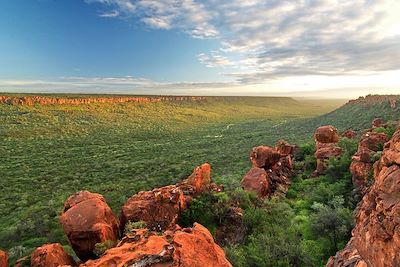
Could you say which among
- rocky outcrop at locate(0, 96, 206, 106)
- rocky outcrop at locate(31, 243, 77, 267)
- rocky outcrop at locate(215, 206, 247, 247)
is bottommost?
Answer: rocky outcrop at locate(215, 206, 247, 247)

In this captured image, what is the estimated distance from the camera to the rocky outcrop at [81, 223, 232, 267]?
9539mm

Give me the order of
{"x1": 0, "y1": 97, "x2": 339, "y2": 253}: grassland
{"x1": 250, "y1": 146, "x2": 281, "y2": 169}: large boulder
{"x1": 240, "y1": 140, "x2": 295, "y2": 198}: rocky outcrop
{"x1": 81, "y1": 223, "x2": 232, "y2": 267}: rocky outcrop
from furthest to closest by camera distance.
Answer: {"x1": 250, "y1": 146, "x2": 281, "y2": 169}: large boulder → {"x1": 240, "y1": 140, "x2": 295, "y2": 198}: rocky outcrop → {"x1": 0, "y1": 97, "x2": 339, "y2": 253}: grassland → {"x1": 81, "y1": 223, "x2": 232, "y2": 267}: rocky outcrop

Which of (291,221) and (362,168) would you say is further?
(362,168)

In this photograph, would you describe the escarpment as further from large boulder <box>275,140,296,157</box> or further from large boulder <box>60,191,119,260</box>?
large boulder <box>275,140,296,157</box>

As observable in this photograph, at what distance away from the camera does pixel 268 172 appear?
116ft

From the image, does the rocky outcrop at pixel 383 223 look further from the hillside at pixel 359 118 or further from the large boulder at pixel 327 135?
the hillside at pixel 359 118

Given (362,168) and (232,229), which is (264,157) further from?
(232,229)

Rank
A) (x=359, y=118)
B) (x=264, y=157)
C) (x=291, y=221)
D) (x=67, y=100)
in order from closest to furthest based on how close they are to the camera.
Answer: (x=291, y=221) < (x=264, y=157) < (x=359, y=118) < (x=67, y=100)

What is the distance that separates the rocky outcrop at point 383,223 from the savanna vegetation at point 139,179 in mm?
7052

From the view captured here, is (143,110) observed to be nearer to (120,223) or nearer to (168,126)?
(168,126)

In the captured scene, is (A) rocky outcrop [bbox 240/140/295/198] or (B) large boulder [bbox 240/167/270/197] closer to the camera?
(B) large boulder [bbox 240/167/270/197]

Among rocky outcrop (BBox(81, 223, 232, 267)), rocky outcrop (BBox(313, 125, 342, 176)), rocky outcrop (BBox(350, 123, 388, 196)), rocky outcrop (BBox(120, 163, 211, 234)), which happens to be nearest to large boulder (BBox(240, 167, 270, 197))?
rocky outcrop (BBox(350, 123, 388, 196))

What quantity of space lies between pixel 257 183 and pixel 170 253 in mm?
21991

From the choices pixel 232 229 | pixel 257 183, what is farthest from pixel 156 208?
pixel 257 183
